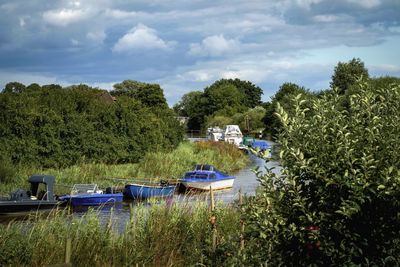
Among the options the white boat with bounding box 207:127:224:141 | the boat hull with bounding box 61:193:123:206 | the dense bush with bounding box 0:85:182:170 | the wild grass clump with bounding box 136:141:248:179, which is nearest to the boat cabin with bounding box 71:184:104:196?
the boat hull with bounding box 61:193:123:206

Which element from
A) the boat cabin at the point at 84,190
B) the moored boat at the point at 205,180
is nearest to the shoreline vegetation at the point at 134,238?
the boat cabin at the point at 84,190

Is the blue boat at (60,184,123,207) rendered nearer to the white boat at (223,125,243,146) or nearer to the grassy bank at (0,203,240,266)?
the grassy bank at (0,203,240,266)

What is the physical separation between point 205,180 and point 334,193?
103 feet

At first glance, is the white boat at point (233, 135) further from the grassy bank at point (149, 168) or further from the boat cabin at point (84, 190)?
the boat cabin at point (84, 190)

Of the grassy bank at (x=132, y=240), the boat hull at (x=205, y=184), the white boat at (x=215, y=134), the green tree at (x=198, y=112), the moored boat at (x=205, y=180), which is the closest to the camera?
the grassy bank at (x=132, y=240)

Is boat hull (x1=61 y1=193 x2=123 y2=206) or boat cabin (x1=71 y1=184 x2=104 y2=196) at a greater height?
boat cabin (x1=71 y1=184 x2=104 y2=196)

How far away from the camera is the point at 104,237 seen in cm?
1047

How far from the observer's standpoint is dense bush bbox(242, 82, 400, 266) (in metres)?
4.55

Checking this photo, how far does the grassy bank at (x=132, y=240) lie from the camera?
9477mm

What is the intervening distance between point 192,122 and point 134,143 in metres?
97.2

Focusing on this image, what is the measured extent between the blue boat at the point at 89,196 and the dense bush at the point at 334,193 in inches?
896

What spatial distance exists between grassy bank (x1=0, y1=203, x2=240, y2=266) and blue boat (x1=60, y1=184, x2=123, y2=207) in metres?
16.0

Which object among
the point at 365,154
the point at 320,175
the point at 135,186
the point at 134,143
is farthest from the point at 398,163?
the point at 134,143

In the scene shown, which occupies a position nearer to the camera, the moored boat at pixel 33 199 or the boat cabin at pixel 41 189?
the moored boat at pixel 33 199
